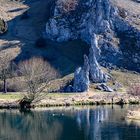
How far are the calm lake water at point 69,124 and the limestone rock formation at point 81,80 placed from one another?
48.0 meters

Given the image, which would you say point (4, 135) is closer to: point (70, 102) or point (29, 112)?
point (29, 112)

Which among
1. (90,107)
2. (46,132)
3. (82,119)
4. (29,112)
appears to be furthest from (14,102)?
(46,132)

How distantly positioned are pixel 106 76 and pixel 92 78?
5788 millimetres

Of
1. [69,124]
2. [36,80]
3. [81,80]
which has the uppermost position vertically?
[36,80]

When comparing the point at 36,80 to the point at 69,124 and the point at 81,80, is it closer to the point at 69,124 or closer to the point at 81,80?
the point at 69,124

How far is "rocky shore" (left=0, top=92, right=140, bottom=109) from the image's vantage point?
470 feet

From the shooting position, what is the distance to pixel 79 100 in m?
153

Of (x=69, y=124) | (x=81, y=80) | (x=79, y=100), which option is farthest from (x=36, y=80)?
(x=81, y=80)

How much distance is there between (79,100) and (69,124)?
142 feet

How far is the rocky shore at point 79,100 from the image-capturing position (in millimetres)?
143238

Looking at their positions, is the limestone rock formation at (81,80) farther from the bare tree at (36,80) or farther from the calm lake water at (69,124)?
the calm lake water at (69,124)

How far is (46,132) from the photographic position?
101500mm

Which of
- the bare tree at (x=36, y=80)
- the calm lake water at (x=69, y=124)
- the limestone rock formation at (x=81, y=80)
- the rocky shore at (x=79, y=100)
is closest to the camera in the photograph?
the calm lake water at (x=69, y=124)

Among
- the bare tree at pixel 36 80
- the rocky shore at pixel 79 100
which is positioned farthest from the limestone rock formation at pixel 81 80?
the rocky shore at pixel 79 100
